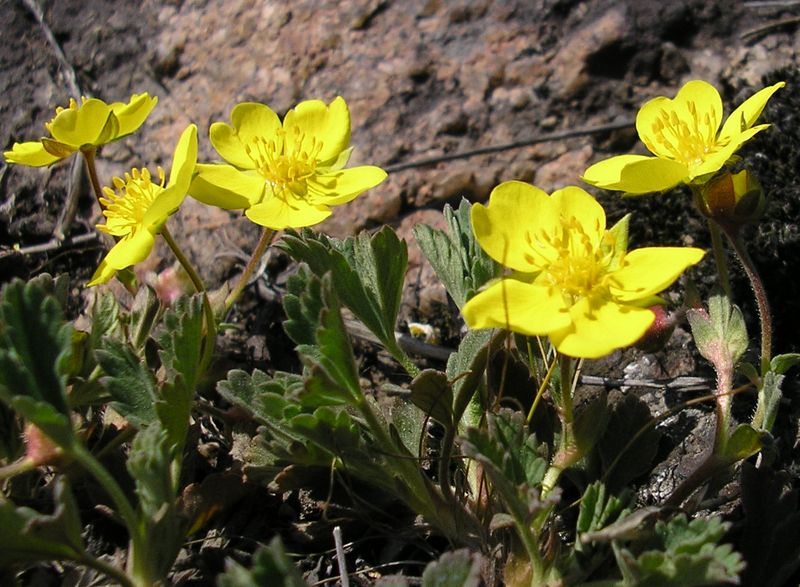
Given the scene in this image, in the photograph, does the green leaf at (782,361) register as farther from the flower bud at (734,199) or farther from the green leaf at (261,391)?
the green leaf at (261,391)

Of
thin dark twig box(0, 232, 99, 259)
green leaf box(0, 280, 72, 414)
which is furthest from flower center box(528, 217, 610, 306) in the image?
thin dark twig box(0, 232, 99, 259)

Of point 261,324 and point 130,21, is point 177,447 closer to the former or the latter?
point 261,324

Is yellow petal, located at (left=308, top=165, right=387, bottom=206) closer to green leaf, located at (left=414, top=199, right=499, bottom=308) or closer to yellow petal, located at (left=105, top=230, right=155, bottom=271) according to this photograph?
green leaf, located at (left=414, top=199, right=499, bottom=308)

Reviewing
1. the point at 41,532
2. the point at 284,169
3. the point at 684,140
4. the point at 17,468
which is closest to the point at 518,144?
the point at 684,140

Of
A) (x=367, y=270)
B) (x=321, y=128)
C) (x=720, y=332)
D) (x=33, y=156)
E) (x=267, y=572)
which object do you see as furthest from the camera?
(x=321, y=128)

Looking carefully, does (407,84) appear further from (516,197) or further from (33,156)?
(516,197)

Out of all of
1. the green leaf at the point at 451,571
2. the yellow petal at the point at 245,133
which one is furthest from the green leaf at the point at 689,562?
the yellow petal at the point at 245,133

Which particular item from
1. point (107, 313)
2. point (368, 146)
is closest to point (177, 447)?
point (107, 313)

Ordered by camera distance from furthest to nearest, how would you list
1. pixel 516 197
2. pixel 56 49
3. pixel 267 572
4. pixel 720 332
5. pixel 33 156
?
pixel 56 49 < pixel 33 156 < pixel 720 332 < pixel 516 197 < pixel 267 572
